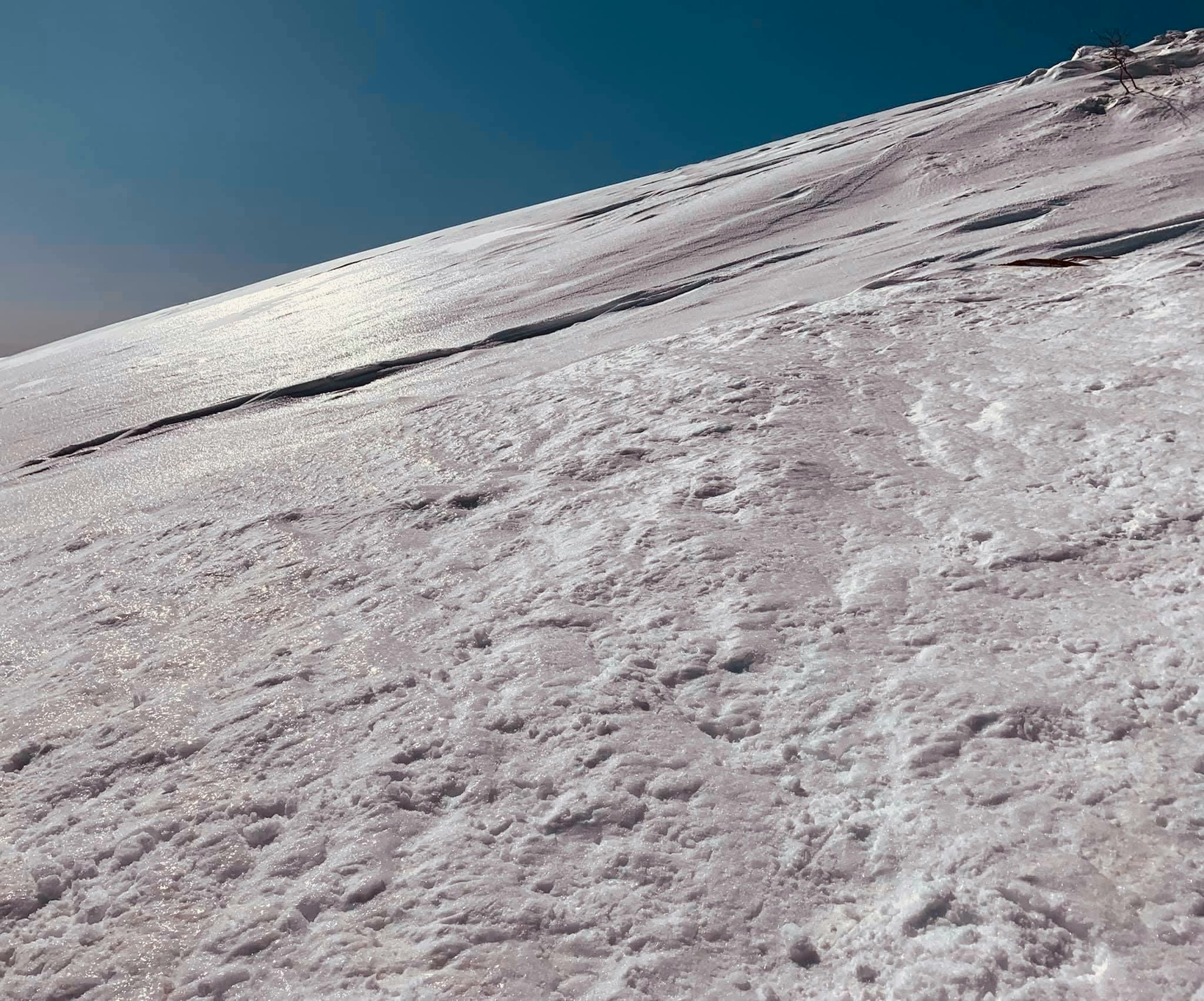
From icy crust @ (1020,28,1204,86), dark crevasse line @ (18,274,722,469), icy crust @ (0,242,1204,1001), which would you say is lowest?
icy crust @ (0,242,1204,1001)

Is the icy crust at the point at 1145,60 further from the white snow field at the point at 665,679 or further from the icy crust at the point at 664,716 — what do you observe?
the icy crust at the point at 664,716

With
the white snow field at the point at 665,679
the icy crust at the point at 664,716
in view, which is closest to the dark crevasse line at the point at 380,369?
the white snow field at the point at 665,679

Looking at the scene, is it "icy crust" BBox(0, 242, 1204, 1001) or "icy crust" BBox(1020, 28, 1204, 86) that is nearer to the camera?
"icy crust" BBox(0, 242, 1204, 1001)

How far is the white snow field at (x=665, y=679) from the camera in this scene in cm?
83

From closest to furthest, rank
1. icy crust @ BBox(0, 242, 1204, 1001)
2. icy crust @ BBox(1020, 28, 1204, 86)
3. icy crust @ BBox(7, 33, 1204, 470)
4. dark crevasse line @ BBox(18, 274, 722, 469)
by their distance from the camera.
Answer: icy crust @ BBox(0, 242, 1204, 1001), icy crust @ BBox(7, 33, 1204, 470), dark crevasse line @ BBox(18, 274, 722, 469), icy crust @ BBox(1020, 28, 1204, 86)

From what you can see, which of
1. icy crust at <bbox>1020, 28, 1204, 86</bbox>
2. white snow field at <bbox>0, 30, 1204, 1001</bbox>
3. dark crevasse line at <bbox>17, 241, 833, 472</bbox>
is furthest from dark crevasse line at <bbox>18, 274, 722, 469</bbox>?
icy crust at <bbox>1020, 28, 1204, 86</bbox>

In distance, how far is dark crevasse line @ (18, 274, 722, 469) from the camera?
3582mm

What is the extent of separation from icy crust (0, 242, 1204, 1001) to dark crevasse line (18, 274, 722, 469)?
1.60 m

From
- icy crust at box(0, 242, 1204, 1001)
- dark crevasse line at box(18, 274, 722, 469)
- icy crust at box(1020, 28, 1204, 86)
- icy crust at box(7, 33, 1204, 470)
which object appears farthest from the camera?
icy crust at box(1020, 28, 1204, 86)

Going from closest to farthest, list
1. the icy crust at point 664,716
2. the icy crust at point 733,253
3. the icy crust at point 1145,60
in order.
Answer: the icy crust at point 664,716, the icy crust at point 733,253, the icy crust at point 1145,60

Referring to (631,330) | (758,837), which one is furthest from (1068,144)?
(758,837)

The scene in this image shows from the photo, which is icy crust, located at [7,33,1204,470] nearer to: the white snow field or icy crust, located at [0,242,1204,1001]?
the white snow field

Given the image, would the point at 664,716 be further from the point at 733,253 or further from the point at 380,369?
the point at 733,253

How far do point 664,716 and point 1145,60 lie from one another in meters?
6.77
